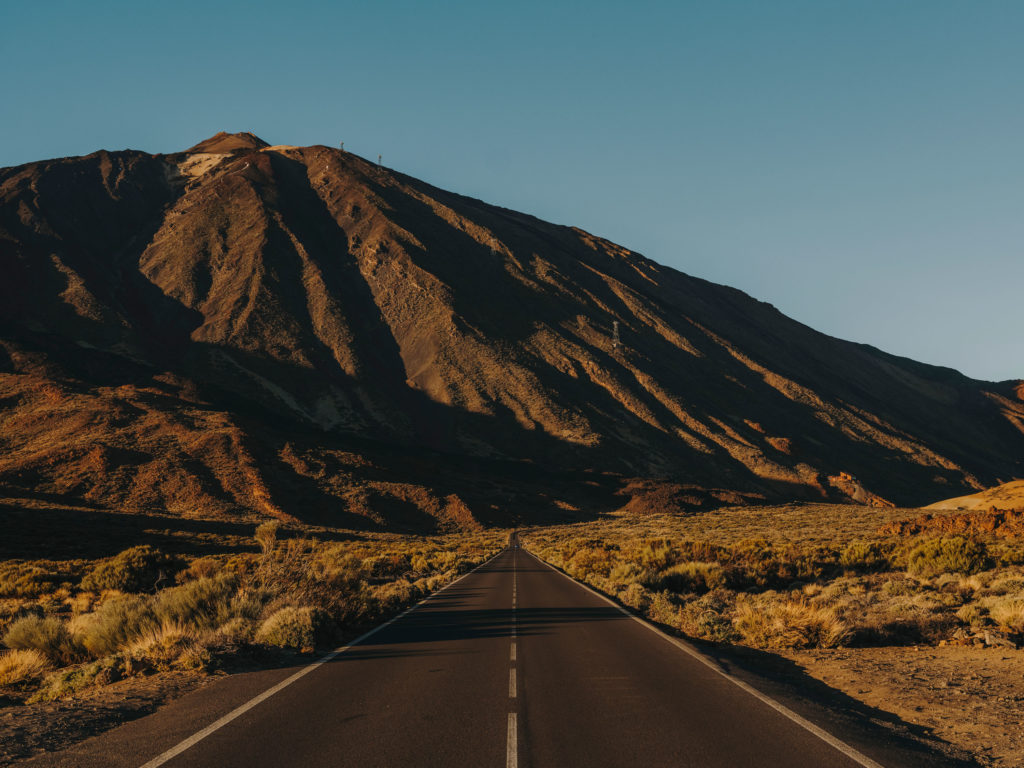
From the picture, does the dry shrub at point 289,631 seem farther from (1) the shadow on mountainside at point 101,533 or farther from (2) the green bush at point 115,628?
(1) the shadow on mountainside at point 101,533

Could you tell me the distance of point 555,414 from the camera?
336 feet

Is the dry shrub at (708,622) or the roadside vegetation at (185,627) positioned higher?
the roadside vegetation at (185,627)

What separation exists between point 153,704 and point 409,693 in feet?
10.1

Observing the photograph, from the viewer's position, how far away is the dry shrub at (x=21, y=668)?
10.2 metres

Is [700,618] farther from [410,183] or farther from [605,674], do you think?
[410,183]

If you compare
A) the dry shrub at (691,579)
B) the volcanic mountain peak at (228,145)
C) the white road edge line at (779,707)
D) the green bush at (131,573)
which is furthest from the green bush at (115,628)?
the volcanic mountain peak at (228,145)

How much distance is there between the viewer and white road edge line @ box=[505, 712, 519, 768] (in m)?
6.20

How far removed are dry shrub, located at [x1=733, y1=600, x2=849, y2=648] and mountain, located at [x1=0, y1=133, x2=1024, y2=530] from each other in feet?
196

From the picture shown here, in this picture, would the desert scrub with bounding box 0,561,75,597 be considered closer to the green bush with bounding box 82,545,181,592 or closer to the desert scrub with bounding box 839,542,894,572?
the green bush with bounding box 82,545,181,592

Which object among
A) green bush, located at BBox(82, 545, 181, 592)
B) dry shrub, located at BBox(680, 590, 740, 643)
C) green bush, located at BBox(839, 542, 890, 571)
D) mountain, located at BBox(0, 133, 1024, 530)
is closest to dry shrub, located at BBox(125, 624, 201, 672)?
dry shrub, located at BBox(680, 590, 740, 643)

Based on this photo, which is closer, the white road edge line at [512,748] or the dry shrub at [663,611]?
the white road edge line at [512,748]

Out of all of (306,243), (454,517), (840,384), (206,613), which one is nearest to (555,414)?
(454,517)

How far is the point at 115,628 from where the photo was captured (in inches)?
480

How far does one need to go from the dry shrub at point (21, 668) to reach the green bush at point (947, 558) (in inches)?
899
